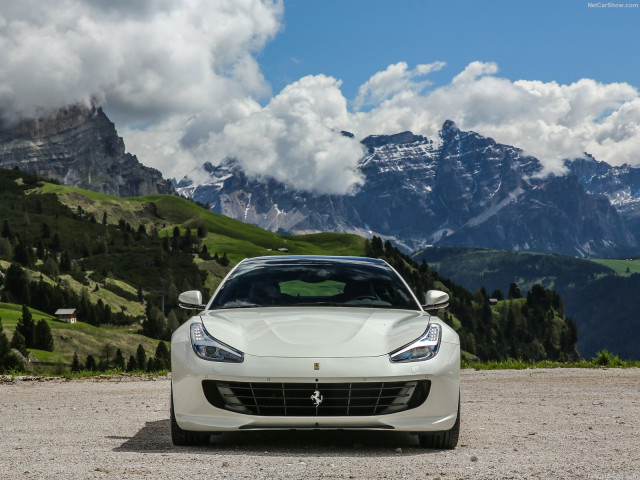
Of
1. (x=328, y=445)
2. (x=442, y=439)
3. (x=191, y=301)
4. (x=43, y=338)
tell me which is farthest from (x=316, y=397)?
(x=43, y=338)

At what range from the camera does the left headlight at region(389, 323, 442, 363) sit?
7.72 metres

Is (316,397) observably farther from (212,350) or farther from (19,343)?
→ (19,343)

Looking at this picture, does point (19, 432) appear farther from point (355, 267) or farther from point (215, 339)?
point (355, 267)

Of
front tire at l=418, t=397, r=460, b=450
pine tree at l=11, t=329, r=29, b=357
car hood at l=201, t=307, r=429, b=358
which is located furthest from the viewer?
pine tree at l=11, t=329, r=29, b=357

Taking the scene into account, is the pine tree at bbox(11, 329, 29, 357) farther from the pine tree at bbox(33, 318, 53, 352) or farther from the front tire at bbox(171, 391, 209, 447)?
the front tire at bbox(171, 391, 209, 447)

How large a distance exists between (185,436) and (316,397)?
5.08ft

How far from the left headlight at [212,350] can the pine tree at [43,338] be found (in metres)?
166

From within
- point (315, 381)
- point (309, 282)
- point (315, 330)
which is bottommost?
point (315, 381)

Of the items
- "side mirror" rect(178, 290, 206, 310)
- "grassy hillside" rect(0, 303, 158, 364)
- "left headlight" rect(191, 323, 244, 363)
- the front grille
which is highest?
"side mirror" rect(178, 290, 206, 310)

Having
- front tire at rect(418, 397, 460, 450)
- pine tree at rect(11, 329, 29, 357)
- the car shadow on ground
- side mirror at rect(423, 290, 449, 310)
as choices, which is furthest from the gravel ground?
pine tree at rect(11, 329, 29, 357)

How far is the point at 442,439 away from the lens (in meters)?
7.99

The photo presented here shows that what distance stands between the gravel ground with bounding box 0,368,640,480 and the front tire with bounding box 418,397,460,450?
0.14 m

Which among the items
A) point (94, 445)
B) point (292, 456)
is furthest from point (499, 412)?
point (94, 445)

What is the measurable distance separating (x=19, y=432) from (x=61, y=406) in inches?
127
